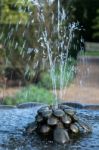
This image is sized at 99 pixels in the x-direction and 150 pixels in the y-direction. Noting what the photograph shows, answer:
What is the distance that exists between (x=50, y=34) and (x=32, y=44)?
148 centimetres

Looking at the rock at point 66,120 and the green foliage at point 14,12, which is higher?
the green foliage at point 14,12

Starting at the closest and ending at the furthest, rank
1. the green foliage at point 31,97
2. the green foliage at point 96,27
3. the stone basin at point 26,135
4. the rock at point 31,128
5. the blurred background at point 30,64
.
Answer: the stone basin at point 26,135, the rock at point 31,128, the green foliage at point 31,97, the blurred background at point 30,64, the green foliage at point 96,27

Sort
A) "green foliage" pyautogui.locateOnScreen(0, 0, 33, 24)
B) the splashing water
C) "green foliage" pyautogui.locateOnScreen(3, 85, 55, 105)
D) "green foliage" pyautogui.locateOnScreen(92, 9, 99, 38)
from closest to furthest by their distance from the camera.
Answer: "green foliage" pyautogui.locateOnScreen(3, 85, 55, 105)
the splashing water
"green foliage" pyautogui.locateOnScreen(0, 0, 33, 24)
"green foliage" pyautogui.locateOnScreen(92, 9, 99, 38)

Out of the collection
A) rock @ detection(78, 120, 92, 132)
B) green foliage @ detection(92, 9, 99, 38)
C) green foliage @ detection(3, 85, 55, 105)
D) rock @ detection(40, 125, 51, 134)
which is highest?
rock @ detection(40, 125, 51, 134)

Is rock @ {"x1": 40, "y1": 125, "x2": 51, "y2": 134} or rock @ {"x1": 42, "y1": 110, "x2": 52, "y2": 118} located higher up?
rock @ {"x1": 42, "y1": 110, "x2": 52, "y2": 118}

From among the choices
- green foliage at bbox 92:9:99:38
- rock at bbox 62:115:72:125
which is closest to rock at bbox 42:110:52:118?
rock at bbox 62:115:72:125

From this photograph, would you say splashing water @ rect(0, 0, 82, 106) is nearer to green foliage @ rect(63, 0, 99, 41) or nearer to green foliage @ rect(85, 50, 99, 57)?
green foliage @ rect(85, 50, 99, 57)

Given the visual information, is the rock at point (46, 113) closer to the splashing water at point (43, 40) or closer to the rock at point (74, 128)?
the rock at point (74, 128)

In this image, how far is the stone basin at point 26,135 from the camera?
420cm

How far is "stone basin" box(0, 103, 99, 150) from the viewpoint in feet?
13.8

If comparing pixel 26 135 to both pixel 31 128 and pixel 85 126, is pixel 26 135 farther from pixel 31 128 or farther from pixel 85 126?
pixel 85 126

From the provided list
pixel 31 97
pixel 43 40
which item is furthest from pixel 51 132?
pixel 43 40

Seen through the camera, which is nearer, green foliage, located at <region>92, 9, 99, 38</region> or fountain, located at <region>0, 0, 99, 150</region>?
fountain, located at <region>0, 0, 99, 150</region>

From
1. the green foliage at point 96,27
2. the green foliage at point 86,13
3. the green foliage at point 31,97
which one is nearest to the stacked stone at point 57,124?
the green foliage at point 31,97
